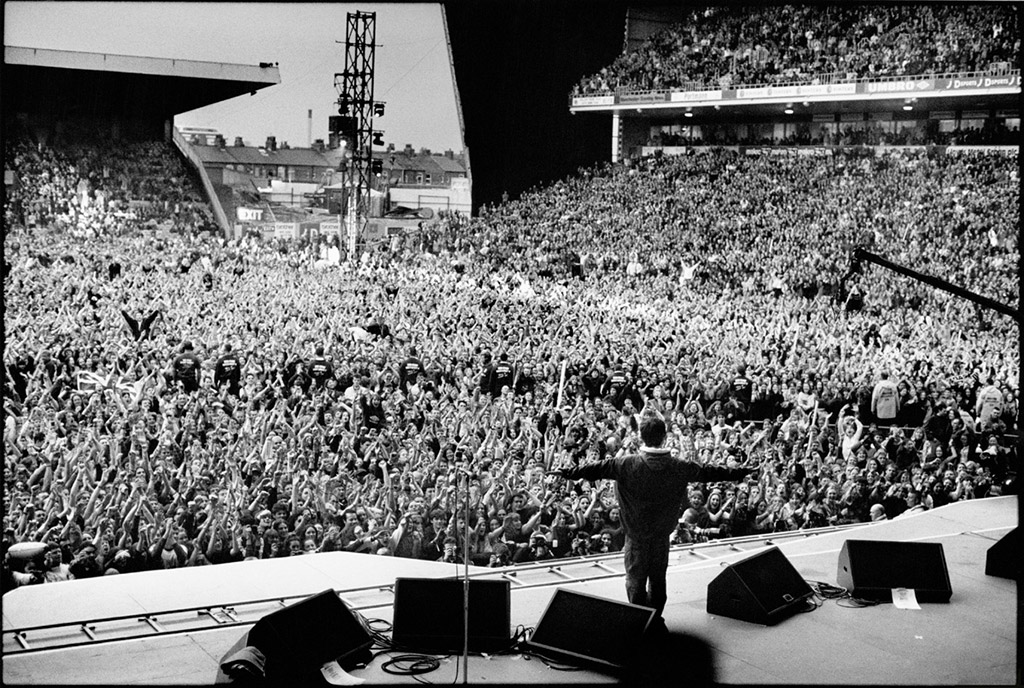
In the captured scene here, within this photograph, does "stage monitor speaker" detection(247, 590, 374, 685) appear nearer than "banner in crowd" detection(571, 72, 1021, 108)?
Yes

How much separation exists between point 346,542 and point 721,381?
2.48m

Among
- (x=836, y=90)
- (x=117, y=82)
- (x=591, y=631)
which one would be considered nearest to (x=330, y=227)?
(x=117, y=82)

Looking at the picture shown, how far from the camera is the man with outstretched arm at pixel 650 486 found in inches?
184

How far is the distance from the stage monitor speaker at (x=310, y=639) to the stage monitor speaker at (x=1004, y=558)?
3289 millimetres

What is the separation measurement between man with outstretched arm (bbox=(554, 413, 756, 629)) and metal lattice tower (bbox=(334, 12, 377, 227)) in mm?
2343

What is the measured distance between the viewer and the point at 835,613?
5.25 m

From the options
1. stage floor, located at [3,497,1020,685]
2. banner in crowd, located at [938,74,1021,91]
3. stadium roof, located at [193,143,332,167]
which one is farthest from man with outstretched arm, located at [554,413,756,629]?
banner in crowd, located at [938,74,1021,91]

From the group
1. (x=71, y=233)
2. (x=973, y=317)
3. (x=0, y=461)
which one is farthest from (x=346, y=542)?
(x=973, y=317)

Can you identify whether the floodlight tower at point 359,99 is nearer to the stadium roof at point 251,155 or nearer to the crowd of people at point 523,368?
the stadium roof at point 251,155

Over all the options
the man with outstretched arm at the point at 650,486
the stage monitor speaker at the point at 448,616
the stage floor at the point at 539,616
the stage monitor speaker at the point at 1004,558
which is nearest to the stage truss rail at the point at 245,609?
the stage floor at the point at 539,616

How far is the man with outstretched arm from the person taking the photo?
4.67m

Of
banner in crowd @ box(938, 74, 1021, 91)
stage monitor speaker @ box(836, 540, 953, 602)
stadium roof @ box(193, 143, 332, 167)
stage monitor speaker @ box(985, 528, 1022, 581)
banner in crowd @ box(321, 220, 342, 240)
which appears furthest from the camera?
banner in crowd @ box(938, 74, 1021, 91)

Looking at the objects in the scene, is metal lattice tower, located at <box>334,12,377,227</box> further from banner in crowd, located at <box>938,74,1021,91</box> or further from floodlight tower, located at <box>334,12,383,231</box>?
banner in crowd, located at <box>938,74,1021,91</box>

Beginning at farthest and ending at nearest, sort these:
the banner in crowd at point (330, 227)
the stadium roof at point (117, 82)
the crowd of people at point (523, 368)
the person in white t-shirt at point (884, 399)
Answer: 1. the person in white t-shirt at point (884, 399)
2. the banner in crowd at point (330, 227)
3. the crowd of people at point (523, 368)
4. the stadium roof at point (117, 82)
